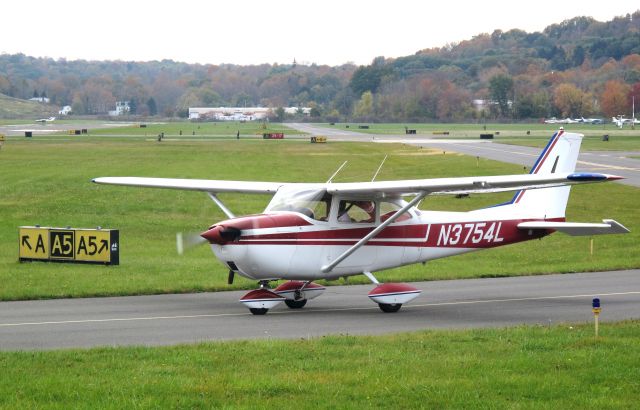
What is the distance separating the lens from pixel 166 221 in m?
34.2

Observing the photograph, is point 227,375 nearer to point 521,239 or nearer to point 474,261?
point 521,239

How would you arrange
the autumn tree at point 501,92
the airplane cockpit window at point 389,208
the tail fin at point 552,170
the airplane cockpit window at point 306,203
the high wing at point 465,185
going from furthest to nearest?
the autumn tree at point 501,92 → the tail fin at point 552,170 → the airplane cockpit window at point 389,208 → the airplane cockpit window at point 306,203 → the high wing at point 465,185

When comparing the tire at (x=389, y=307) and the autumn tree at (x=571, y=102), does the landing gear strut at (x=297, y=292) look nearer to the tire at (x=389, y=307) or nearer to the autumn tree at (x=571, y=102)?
the tire at (x=389, y=307)

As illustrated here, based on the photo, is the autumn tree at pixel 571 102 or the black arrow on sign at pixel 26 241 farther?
the autumn tree at pixel 571 102

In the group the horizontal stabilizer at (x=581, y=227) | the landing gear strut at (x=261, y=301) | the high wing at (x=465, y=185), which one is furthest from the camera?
the horizontal stabilizer at (x=581, y=227)

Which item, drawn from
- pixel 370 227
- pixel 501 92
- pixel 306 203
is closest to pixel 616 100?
pixel 501 92

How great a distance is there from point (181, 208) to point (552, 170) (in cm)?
2069

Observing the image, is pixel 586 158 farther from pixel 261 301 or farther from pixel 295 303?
pixel 261 301

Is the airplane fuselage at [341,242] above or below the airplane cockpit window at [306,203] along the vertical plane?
below

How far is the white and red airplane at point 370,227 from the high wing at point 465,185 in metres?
0.02

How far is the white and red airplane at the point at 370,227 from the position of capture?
16766 millimetres

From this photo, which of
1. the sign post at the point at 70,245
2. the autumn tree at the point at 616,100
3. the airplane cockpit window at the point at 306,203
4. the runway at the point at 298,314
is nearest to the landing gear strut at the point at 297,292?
the runway at the point at 298,314

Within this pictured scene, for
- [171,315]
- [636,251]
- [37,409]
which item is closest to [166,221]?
[636,251]

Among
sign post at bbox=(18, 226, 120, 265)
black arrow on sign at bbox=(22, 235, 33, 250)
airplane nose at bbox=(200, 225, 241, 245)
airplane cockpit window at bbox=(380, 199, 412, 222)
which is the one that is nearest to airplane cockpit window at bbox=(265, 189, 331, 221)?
airplane cockpit window at bbox=(380, 199, 412, 222)
